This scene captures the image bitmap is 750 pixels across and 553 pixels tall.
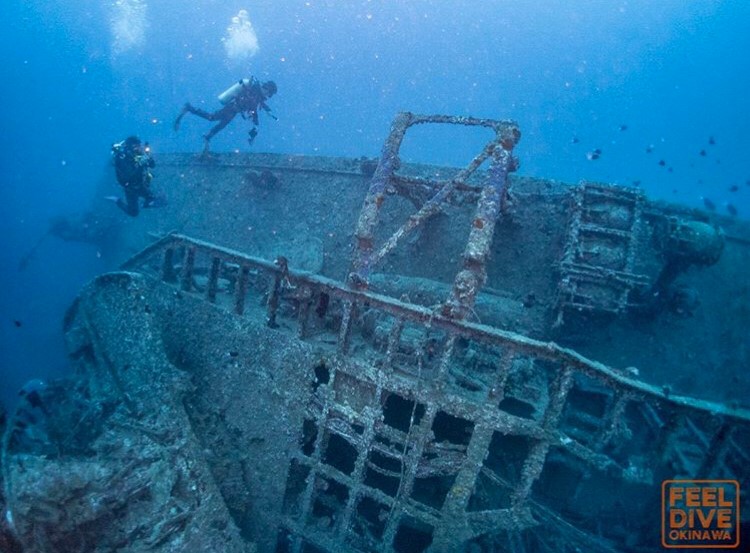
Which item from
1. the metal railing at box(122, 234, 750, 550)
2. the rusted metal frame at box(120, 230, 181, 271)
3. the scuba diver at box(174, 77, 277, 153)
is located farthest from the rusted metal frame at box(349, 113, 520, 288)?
the scuba diver at box(174, 77, 277, 153)

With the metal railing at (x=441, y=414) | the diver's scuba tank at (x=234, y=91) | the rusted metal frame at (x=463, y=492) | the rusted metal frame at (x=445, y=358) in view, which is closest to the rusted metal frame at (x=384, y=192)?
the metal railing at (x=441, y=414)

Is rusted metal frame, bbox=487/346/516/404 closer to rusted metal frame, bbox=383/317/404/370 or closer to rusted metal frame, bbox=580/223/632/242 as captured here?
rusted metal frame, bbox=383/317/404/370

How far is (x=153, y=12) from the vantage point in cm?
12781

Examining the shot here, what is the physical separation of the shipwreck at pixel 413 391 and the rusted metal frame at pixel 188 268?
0.02 m

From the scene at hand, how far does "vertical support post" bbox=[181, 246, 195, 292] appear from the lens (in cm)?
582

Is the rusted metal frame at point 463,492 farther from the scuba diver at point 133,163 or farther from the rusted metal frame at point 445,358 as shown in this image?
the scuba diver at point 133,163

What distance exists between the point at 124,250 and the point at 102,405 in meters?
11.8

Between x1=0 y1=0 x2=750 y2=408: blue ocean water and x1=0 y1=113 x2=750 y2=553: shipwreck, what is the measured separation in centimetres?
5446

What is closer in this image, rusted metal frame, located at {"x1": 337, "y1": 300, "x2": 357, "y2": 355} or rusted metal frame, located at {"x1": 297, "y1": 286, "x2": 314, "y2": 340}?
rusted metal frame, located at {"x1": 337, "y1": 300, "x2": 357, "y2": 355}

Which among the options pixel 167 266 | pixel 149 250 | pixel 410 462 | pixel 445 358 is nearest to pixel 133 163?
pixel 149 250

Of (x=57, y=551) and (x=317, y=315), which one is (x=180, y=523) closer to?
(x=57, y=551)

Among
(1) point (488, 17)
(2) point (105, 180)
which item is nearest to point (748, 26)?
(1) point (488, 17)

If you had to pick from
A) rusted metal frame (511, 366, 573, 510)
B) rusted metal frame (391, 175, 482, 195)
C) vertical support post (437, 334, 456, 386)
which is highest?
rusted metal frame (391, 175, 482, 195)

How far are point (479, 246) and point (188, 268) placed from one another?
13.4ft
